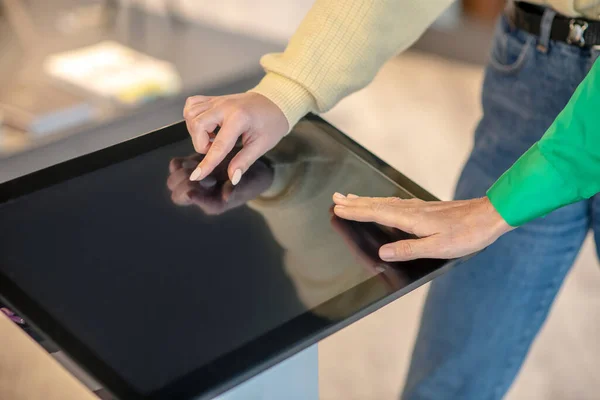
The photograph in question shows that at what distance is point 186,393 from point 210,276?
142 millimetres

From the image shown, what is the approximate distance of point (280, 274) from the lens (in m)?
0.72

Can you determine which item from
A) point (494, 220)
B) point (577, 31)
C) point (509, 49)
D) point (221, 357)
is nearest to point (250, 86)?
point (509, 49)

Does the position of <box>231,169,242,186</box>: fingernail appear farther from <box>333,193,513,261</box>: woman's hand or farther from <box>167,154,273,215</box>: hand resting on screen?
<box>333,193,513,261</box>: woman's hand

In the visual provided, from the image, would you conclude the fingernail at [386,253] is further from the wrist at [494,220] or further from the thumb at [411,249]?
the wrist at [494,220]

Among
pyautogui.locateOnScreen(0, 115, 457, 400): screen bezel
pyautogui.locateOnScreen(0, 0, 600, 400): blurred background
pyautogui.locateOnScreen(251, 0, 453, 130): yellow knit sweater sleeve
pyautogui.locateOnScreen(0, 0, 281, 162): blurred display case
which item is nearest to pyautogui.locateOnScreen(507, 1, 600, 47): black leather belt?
pyautogui.locateOnScreen(251, 0, 453, 130): yellow knit sweater sleeve

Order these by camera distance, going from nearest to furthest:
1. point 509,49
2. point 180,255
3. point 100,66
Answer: point 180,255, point 509,49, point 100,66

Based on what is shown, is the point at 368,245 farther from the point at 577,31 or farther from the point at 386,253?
the point at 577,31

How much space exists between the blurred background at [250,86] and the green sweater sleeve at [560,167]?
3.14 feet

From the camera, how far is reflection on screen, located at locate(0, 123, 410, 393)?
65 centimetres

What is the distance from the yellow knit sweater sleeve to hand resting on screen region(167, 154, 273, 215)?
98mm

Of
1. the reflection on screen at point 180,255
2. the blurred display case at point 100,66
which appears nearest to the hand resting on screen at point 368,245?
the reflection on screen at point 180,255

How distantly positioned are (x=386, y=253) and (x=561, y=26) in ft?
1.60

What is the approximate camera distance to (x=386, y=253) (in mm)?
750

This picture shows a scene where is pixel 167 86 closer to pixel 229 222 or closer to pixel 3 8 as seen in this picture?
pixel 3 8
